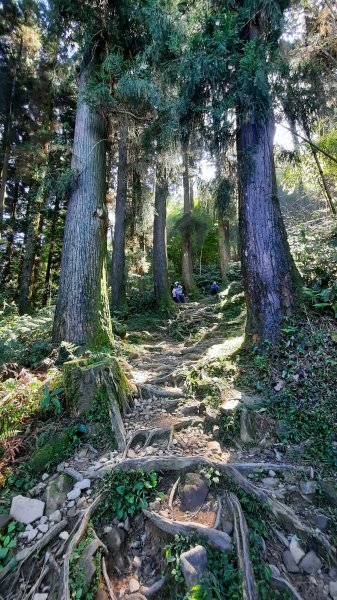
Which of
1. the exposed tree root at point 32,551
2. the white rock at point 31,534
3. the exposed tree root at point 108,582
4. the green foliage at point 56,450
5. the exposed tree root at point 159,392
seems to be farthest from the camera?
the exposed tree root at point 159,392

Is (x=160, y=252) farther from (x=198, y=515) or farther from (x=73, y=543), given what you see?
(x=73, y=543)

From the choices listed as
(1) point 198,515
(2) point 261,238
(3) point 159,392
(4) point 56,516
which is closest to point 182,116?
(2) point 261,238

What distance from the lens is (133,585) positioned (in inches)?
76.1

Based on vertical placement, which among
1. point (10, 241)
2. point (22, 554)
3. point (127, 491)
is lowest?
point (22, 554)

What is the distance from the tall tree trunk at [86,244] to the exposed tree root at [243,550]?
126 inches

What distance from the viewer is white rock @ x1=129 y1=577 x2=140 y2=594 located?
1.91 m

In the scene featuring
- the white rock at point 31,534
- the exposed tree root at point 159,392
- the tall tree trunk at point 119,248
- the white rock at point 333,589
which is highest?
the tall tree trunk at point 119,248

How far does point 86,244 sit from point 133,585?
4477 millimetres

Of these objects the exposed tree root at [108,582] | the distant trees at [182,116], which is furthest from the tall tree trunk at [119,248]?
the exposed tree root at [108,582]

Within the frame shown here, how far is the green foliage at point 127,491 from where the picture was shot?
2.35 meters

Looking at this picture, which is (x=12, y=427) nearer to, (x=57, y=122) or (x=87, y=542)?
(x=87, y=542)

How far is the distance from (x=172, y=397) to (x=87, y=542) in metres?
2.12

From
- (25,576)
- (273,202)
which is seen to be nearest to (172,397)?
(25,576)

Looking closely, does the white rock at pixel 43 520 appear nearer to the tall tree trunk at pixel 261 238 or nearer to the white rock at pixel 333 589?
the white rock at pixel 333 589
